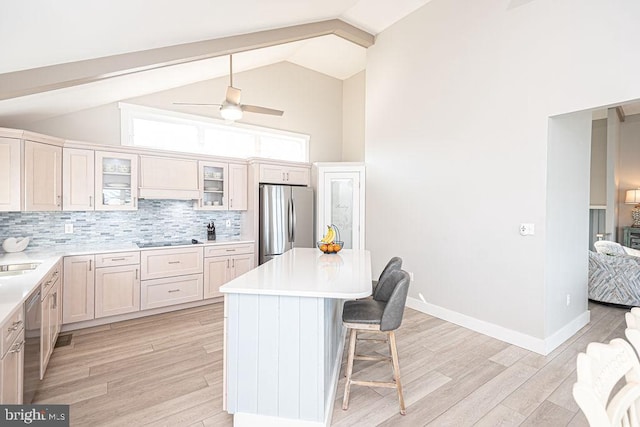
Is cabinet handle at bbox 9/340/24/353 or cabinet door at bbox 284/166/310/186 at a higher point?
cabinet door at bbox 284/166/310/186

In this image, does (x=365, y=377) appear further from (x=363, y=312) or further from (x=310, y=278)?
(x=310, y=278)

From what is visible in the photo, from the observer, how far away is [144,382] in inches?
97.1

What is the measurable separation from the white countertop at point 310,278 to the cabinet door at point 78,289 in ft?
7.46

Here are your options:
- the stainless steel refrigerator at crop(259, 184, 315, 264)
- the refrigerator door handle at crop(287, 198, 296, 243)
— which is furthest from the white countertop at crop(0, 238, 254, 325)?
the refrigerator door handle at crop(287, 198, 296, 243)

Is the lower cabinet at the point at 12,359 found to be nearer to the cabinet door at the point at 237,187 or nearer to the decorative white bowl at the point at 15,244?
the decorative white bowl at the point at 15,244

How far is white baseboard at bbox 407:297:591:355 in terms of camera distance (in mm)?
3020

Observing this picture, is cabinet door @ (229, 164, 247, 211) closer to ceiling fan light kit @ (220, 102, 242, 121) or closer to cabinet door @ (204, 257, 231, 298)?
cabinet door @ (204, 257, 231, 298)

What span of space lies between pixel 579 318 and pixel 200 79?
5.86 m

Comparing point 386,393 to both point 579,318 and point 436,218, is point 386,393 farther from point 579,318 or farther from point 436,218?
point 579,318

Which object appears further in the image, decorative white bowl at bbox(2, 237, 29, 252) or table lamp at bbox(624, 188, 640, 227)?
table lamp at bbox(624, 188, 640, 227)

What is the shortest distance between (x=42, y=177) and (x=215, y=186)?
1978mm

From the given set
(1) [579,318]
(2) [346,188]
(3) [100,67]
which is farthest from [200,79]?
(1) [579,318]

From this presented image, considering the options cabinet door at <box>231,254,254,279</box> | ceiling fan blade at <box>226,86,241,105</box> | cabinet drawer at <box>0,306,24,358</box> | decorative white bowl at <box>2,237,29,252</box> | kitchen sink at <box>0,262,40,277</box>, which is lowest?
cabinet door at <box>231,254,254,279</box>

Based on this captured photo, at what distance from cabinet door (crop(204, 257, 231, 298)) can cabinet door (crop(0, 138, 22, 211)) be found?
206cm
